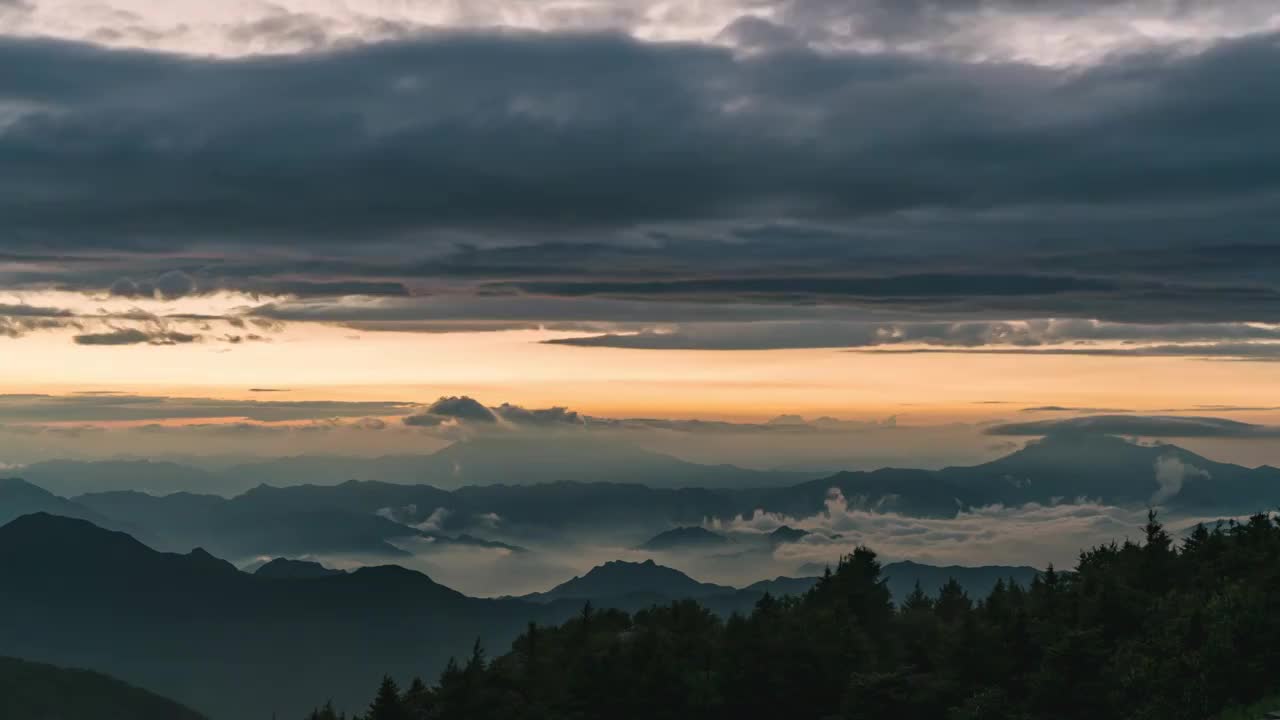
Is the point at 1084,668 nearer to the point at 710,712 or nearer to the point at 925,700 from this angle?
the point at 925,700

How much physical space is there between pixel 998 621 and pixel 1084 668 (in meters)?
12.6

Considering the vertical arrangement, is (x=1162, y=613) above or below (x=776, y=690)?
above

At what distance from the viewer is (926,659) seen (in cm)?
9512

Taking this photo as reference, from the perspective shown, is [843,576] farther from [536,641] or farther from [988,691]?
[988,691]

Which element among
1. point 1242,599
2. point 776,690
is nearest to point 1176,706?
point 1242,599

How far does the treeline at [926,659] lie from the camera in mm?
78125

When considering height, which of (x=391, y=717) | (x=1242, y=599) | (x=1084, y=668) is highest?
(x=1242, y=599)

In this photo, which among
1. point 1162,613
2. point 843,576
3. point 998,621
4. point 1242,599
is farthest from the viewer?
point 843,576

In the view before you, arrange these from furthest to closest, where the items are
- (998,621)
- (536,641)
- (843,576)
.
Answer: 1. (843,576)
2. (536,641)
3. (998,621)

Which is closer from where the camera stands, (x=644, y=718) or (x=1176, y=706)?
(x=1176, y=706)

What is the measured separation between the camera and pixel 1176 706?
6328cm

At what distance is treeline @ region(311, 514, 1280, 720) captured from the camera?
78.1 m

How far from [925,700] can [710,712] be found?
51.5 ft

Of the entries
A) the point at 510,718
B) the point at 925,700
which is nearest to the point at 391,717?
the point at 510,718
